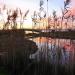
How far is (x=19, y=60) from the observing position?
24.3 ft

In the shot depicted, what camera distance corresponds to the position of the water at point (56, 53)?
6434 millimetres

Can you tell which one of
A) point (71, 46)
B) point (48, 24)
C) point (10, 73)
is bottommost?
point (10, 73)

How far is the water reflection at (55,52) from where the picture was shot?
21.6 feet

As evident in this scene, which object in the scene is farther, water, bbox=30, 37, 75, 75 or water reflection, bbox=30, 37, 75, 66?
water reflection, bbox=30, 37, 75, 66

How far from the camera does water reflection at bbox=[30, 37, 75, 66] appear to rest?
259 inches

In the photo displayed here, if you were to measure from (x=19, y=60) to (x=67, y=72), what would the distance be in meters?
1.56

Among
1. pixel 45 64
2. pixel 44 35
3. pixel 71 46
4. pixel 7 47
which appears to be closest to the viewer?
pixel 45 64

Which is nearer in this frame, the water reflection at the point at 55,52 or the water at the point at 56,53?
the water at the point at 56,53

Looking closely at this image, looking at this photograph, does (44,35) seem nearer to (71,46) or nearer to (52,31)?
(52,31)

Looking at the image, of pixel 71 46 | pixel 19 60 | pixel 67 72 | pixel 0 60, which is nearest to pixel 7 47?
pixel 0 60

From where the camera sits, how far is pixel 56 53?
6.80m

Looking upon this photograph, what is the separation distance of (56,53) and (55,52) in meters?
0.07

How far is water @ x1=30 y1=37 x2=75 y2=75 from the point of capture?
643 centimetres

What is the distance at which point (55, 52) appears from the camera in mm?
6863
